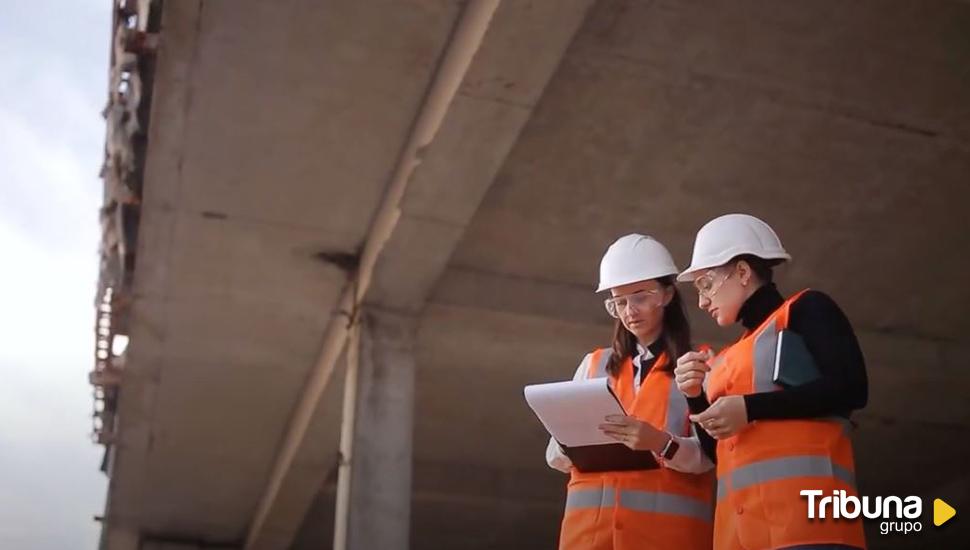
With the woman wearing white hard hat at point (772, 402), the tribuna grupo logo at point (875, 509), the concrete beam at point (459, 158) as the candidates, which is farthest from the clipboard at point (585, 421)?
the concrete beam at point (459, 158)

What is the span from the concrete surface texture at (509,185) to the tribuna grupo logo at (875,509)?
12.3ft

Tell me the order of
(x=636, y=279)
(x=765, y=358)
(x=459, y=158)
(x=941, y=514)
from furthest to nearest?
(x=459, y=158)
(x=941, y=514)
(x=636, y=279)
(x=765, y=358)

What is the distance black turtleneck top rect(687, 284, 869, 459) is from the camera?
3268 millimetres

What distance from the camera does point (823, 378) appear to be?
129 inches

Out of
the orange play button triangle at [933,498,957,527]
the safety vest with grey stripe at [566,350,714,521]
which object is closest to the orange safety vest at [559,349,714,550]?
the safety vest with grey stripe at [566,350,714,521]

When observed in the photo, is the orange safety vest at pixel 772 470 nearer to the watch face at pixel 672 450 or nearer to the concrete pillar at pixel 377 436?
the watch face at pixel 672 450

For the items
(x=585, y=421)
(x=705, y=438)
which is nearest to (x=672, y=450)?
(x=705, y=438)

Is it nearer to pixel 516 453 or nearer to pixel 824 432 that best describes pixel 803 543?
pixel 824 432

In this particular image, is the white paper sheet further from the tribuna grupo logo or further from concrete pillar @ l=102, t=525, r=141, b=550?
concrete pillar @ l=102, t=525, r=141, b=550

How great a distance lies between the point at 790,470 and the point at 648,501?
2.18 feet

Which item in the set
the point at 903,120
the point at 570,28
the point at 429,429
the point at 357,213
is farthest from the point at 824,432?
the point at 429,429

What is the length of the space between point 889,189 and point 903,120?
3.01ft

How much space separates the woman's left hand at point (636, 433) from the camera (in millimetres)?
3713

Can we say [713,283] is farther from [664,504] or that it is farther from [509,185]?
[509,185]
